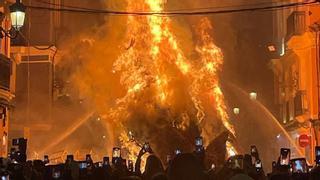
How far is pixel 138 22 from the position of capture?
3062cm

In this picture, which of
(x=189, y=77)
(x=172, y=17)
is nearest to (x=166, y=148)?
(x=189, y=77)

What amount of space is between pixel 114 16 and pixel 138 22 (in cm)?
255

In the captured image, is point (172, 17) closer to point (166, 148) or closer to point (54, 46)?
point (166, 148)

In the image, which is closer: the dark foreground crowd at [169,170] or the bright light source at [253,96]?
the dark foreground crowd at [169,170]

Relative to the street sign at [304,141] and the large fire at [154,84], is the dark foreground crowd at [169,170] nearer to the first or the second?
the large fire at [154,84]

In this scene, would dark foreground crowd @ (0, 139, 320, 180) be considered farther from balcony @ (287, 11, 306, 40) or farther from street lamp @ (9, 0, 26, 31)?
balcony @ (287, 11, 306, 40)

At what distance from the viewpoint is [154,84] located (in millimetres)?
29859

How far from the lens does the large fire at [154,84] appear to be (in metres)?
29.4

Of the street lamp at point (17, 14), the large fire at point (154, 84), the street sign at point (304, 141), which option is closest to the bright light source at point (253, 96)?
the large fire at point (154, 84)

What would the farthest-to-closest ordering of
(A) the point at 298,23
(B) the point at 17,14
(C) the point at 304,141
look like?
(A) the point at 298,23 → (C) the point at 304,141 → (B) the point at 17,14

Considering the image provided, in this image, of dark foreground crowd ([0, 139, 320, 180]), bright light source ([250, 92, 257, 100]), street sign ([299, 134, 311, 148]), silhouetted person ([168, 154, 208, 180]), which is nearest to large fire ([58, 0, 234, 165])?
street sign ([299, 134, 311, 148])

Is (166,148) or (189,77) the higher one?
(189,77)

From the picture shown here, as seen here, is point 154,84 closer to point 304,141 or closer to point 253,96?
point 304,141

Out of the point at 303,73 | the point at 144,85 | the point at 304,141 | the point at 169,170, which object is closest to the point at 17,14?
the point at 169,170
